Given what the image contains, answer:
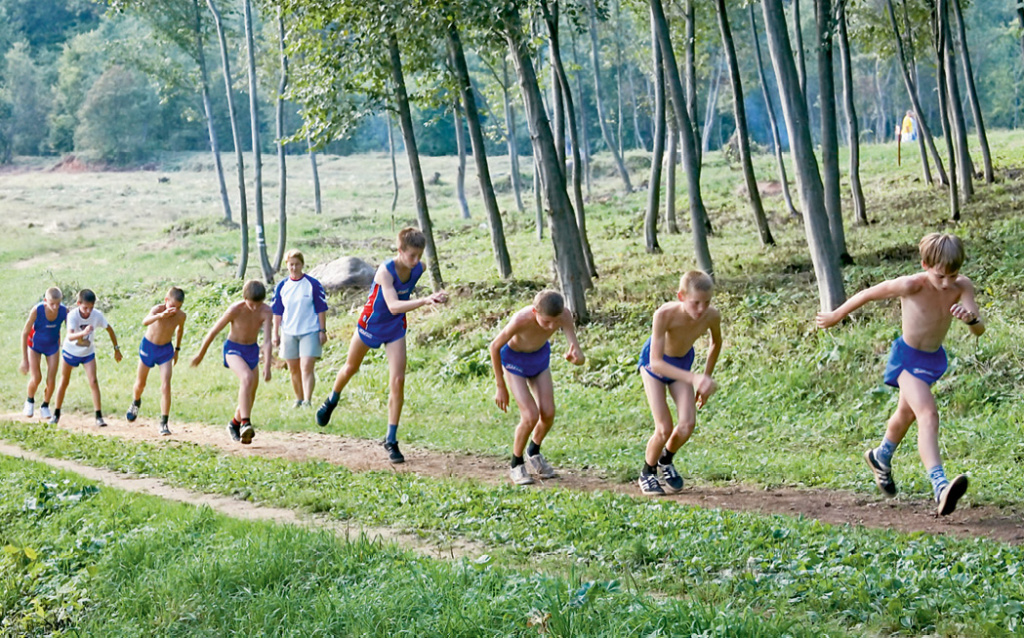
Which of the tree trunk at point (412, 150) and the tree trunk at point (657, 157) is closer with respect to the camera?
the tree trunk at point (412, 150)

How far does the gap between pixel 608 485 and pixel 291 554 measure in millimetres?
3292

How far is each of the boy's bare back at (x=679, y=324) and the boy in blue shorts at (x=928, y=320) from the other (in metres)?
1.08

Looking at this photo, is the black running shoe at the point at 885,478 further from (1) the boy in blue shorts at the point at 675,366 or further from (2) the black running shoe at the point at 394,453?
(2) the black running shoe at the point at 394,453

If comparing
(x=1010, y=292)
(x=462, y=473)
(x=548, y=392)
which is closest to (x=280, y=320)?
(x=462, y=473)

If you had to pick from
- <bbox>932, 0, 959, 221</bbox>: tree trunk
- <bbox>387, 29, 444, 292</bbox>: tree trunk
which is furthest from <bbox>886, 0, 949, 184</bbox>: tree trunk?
<bbox>387, 29, 444, 292</bbox>: tree trunk

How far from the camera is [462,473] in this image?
9.77m

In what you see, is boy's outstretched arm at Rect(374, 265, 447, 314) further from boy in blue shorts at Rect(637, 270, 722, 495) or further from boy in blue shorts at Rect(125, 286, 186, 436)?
boy in blue shorts at Rect(125, 286, 186, 436)

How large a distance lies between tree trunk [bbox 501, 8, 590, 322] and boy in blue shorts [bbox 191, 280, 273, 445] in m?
5.50

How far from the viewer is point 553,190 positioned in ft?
52.9

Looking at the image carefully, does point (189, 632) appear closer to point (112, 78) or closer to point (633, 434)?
point (633, 434)

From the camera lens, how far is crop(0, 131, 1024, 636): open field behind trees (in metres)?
5.39

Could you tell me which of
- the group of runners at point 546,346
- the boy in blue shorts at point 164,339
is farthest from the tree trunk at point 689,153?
the boy in blue shorts at point 164,339

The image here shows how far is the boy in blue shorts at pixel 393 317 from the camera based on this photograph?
32.1 feet

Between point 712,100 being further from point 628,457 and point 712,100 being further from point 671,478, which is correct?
point 671,478
